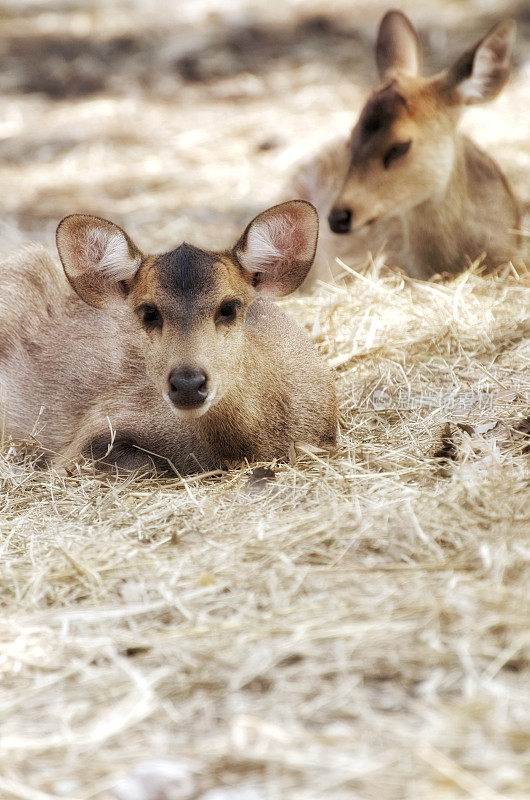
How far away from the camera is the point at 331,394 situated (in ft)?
17.2

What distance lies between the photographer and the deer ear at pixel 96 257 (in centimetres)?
480

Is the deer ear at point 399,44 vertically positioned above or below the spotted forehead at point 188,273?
above

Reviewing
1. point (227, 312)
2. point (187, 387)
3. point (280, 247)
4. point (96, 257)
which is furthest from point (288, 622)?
point (96, 257)

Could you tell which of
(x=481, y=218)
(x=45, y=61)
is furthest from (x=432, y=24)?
(x=481, y=218)

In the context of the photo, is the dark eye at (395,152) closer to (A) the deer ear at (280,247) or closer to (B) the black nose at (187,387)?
(A) the deer ear at (280,247)

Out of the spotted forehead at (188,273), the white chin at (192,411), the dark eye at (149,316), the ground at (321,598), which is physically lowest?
the ground at (321,598)

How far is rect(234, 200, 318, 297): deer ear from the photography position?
4.81 meters

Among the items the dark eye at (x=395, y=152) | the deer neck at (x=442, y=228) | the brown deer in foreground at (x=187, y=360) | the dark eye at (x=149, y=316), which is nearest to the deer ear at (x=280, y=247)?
the brown deer in foreground at (x=187, y=360)

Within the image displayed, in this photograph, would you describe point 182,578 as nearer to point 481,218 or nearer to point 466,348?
point 466,348

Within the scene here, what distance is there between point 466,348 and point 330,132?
5.19 meters

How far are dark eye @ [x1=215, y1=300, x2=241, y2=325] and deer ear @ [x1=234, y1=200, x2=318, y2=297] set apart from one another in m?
0.25

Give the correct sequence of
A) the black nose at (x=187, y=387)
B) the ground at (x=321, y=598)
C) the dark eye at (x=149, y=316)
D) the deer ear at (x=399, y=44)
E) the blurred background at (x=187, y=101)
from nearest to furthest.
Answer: the ground at (x=321, y=598), the black nose at (x=187, y=387), the dark eye at (x=149, y=316), the deer ear at (x=399, y=44), the blurred background at (x=187, y=101)

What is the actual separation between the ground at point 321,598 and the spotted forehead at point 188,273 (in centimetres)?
80

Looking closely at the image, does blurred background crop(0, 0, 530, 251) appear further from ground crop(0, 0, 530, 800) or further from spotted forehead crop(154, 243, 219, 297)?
spotted forehead crop(154, 243, 219, 297)
